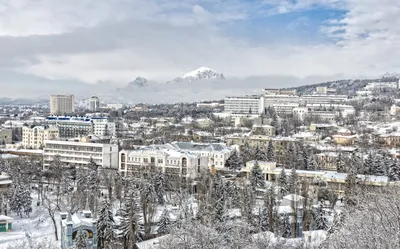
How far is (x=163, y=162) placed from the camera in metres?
19.8

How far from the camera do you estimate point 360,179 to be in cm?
1605

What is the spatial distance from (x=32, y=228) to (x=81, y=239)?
10.9 ft

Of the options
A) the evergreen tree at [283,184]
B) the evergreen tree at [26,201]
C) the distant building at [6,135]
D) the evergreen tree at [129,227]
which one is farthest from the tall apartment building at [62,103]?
the evergreen tree at [129,227]

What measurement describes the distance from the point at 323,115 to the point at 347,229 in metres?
36.4

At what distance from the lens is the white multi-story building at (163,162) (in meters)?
19.2

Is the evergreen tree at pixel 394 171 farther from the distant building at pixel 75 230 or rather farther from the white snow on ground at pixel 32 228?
the white snow on ground at pixel 32 228

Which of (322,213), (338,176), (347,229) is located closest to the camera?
(347,229)

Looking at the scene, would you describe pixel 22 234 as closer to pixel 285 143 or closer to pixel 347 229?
pixel 347 229

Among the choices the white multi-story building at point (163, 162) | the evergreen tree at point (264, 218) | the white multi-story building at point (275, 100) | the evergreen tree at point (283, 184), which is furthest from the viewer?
the white multi-story building at point (275, 100)

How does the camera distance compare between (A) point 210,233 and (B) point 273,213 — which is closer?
(A) point 210,233

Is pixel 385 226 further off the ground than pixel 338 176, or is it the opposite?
pixel 385 226

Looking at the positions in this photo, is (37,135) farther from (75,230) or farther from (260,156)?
(75,230)

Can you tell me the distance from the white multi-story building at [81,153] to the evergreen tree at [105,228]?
1092cm

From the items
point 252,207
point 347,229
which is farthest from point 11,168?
point 347,229
